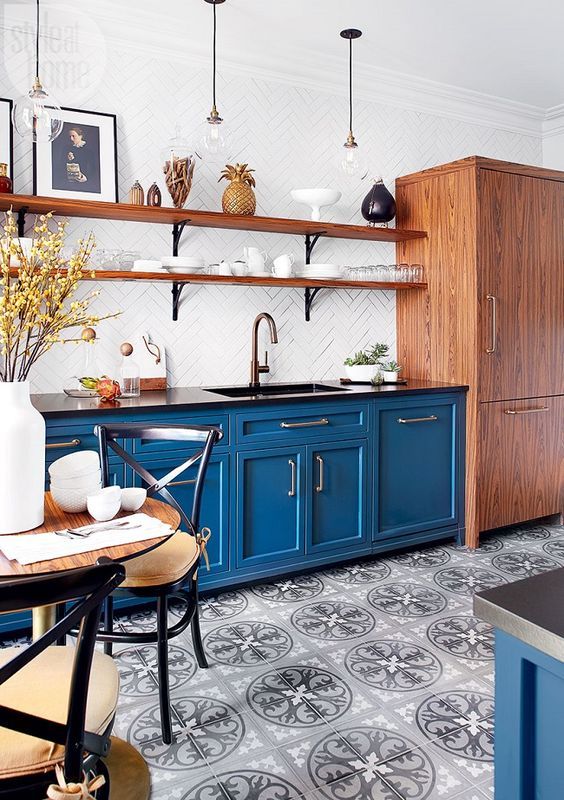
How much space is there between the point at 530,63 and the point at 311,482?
2.93 meters

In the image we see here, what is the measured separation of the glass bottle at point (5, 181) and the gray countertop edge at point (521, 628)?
277 centimetres

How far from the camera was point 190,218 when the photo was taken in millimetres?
3387

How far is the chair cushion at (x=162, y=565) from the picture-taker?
6.74ft

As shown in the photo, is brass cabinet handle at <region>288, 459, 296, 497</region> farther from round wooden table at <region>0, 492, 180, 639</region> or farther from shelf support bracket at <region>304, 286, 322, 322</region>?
round wooden table at <region>0, 492, 180, 639</region>

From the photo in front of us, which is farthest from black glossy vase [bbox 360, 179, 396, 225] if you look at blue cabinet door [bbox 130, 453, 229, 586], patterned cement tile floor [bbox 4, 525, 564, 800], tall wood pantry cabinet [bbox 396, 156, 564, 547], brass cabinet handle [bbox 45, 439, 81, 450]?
brass cabinet handle [bbox 45, 439, 81, 450]

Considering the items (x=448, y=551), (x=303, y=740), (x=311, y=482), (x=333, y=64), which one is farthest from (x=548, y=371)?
(x=303, y=740)

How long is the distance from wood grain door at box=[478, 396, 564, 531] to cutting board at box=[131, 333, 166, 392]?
187 centimetres

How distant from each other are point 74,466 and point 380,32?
301cm

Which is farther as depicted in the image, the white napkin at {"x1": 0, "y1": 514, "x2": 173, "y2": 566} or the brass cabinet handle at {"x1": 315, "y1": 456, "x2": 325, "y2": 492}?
the brass cabinet handle at {"x1": 315, "y1": 456, "x2": 325, "y2": 492}

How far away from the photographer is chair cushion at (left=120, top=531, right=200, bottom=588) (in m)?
2.05

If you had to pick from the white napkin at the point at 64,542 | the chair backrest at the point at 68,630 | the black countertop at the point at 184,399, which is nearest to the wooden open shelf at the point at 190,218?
the black countertop at the point at 184,399

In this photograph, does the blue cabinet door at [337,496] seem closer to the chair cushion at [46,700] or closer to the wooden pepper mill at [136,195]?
the wooden pepper mill at [136,195]

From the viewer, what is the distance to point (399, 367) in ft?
13.3

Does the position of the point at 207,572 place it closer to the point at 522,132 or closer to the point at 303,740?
the point at 303,740
